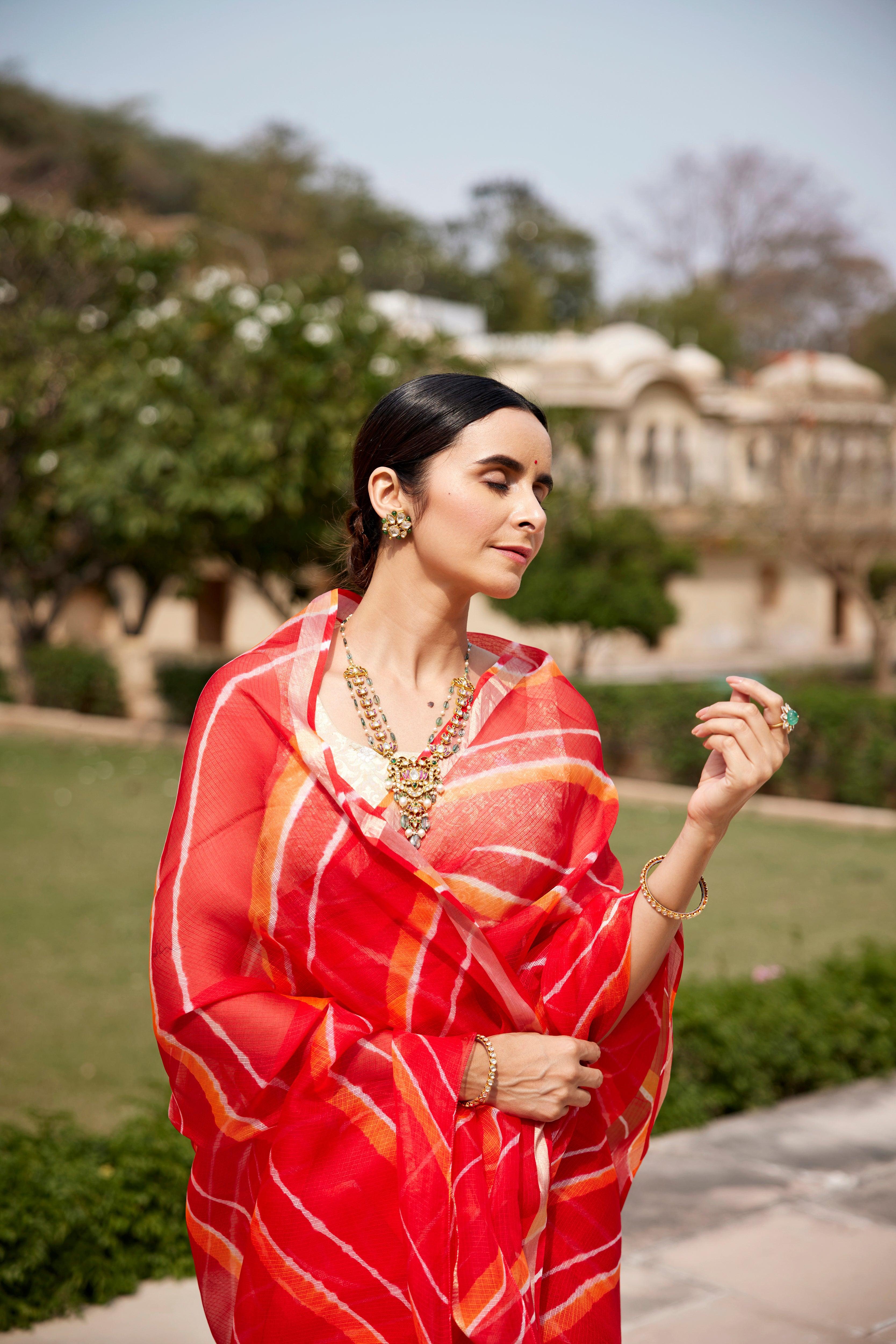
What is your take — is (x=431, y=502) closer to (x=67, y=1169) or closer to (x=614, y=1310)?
(x=614, y=1310)

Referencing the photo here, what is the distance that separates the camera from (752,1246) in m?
3.09

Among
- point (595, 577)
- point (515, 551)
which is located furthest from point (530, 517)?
point (595, 577)

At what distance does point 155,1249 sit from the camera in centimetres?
294

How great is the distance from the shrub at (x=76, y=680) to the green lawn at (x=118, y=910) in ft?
14.7

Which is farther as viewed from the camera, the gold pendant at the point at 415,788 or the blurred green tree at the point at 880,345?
the blurred green tree at the point at 880,345

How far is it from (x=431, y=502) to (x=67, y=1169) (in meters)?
2.10

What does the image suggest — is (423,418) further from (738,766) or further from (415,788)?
(738,766)

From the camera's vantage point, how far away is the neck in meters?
1.80

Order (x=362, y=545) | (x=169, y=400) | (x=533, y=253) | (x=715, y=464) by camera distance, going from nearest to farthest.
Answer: (x=362, y=545) < (x=169, y=400) < (x=715, y=464) < (x=533, y=253)

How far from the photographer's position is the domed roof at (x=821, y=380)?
2492cm

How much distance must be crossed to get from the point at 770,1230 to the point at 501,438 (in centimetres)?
235

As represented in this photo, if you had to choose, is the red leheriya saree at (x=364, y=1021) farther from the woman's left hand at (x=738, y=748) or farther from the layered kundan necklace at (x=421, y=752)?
the woman's left hand at (x=738, y=748)

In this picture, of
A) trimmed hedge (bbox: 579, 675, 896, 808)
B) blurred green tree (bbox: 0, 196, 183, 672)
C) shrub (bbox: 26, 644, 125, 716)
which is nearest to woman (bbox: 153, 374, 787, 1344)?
trimmed hedge (bbox: 579, 675, 896, 808)

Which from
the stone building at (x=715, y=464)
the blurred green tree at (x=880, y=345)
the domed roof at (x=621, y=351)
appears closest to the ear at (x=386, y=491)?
the stone building at (x=715, y=464)
